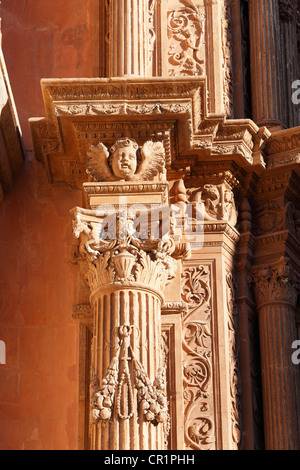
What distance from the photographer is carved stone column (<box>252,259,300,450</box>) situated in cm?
1103

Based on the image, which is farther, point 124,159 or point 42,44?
point 42,44

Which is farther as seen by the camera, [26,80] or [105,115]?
[26,80]

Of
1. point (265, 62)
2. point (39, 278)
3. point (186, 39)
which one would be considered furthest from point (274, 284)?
point (186, 39)

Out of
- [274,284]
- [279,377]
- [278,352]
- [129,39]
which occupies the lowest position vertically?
[279,377]

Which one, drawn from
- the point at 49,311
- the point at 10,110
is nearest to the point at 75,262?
the point at 49,311

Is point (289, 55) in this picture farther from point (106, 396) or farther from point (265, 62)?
point (106, 396)

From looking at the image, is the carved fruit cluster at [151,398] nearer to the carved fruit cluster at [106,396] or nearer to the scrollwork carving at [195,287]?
the carved fruit cluster at [106,396]

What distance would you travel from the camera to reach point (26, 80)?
507 inches

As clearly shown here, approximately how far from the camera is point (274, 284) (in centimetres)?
1159

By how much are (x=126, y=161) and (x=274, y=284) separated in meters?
1.91

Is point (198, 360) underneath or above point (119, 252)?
underneath

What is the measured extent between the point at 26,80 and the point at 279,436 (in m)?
4.49

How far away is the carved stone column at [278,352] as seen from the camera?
1103cm

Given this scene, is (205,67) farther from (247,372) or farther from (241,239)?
(247,372)
